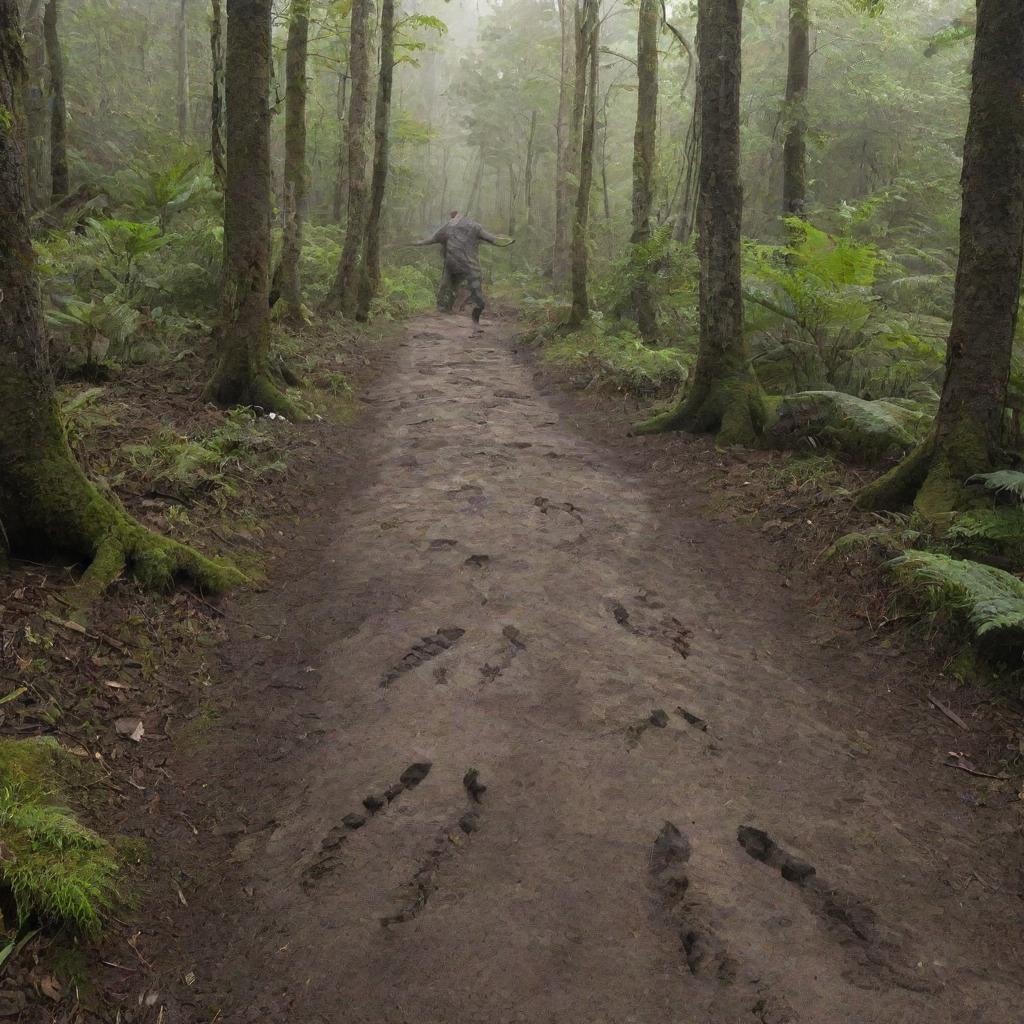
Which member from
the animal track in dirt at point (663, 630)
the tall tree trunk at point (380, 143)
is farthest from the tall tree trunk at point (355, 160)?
the animal track in dirt at point (663, 630)

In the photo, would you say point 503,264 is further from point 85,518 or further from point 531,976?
point 531,976

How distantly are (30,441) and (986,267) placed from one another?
5.94 m

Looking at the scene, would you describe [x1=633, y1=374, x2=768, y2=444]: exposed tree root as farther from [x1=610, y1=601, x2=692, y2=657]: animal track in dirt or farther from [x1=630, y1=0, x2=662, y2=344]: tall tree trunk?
[x1=630, y1=0, x2=662, y2=344]: tall tree trunk

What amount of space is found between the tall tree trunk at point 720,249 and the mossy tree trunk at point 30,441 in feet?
18.5

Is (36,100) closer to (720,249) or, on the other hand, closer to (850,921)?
(720,249)

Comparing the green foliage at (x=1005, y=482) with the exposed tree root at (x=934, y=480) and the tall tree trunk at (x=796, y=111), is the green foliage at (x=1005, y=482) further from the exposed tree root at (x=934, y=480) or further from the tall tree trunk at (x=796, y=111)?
the tall tree trunk at (x=796, y=111)

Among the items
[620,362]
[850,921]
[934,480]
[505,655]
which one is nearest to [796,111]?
[620,362]

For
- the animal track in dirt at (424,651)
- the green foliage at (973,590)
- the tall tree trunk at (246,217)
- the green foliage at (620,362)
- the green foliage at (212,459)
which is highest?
the tall tree trunk at (246,217)

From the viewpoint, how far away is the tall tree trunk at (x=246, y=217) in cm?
791

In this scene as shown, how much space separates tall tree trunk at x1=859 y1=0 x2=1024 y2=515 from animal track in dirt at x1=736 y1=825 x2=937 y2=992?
326cm

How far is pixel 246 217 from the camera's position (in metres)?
8.06

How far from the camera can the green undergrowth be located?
93.2 inches

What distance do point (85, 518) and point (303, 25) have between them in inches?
425

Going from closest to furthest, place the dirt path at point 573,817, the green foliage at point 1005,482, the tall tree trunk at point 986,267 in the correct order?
the dirt path at point 573,817
the green foliage at point 1005,482
the tall tree trunk at point 986,267
